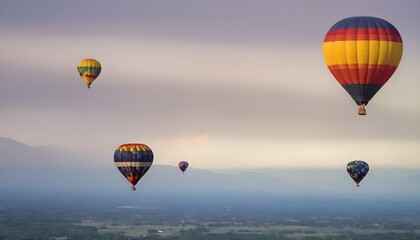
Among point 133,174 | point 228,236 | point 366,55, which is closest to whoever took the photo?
point 366,55

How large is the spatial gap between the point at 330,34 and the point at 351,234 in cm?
14635

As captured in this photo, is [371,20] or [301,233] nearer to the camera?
[371,20]

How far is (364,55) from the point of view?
54344 millimetres

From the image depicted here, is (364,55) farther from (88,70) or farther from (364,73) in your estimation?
(88,70)

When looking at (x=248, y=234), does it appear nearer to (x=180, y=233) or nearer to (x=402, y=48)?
(x=180, y=233)

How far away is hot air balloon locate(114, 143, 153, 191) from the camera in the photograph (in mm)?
76125

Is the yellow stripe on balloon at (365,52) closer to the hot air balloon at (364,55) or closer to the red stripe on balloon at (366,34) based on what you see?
the hot air balloon at (364,55)

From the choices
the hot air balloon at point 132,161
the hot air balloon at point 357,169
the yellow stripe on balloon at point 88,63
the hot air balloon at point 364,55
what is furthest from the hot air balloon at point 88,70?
the hot air balloon at point 364,55

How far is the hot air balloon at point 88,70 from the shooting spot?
8588 centimetres

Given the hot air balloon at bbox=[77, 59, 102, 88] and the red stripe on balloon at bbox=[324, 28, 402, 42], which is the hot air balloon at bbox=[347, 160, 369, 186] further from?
the red stripe on balloon at bbox=[324, 28, 402, 42]

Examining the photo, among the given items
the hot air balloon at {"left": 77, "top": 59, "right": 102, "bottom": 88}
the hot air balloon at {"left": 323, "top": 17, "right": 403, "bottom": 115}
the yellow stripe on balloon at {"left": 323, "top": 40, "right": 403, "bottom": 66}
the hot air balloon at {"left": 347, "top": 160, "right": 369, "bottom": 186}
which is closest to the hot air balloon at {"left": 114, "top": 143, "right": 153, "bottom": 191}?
the hot air balloon at {"left": 77, "top": 59, "right": 102, "bottom": 88}

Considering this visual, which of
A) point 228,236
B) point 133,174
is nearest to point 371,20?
point 133,174

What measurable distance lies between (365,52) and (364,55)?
179 millimetres

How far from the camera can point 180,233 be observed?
194 meters
